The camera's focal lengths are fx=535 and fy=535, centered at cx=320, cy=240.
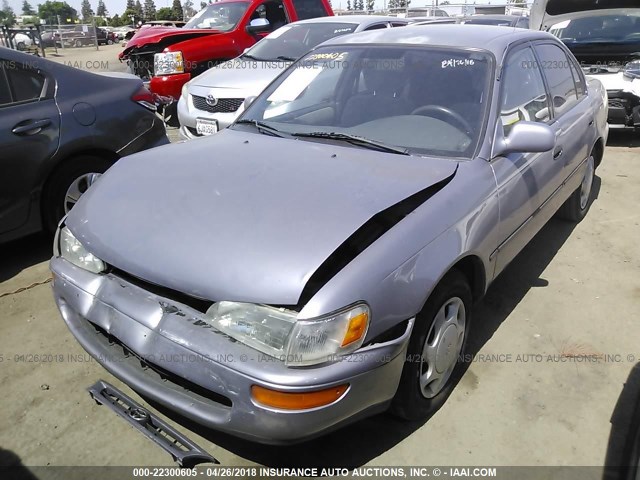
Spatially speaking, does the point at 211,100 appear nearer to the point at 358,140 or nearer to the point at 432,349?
the point at 358,140

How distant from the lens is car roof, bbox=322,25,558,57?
122 inches

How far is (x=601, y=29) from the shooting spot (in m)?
7.75

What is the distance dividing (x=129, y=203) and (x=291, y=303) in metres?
1.01

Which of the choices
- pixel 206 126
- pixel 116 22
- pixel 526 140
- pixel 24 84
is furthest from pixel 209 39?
pixel 116 22

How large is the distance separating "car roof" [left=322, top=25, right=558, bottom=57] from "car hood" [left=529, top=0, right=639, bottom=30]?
4865 millimetres

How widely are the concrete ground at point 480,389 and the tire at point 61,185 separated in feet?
1.20

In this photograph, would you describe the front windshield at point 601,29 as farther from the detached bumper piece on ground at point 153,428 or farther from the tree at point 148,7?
the tree at point 148,7

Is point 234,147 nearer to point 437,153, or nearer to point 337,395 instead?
point 437,153

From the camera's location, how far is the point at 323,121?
317 cm

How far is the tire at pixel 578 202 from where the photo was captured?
448cm

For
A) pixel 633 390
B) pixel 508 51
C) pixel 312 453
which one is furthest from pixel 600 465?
pixel 508 51

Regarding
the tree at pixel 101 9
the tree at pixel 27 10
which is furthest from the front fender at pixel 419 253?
the tree at pixel 101 9

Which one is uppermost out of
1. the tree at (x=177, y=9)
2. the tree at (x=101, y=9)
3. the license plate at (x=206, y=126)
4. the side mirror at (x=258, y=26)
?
the side mirror at (x=258, y=26)

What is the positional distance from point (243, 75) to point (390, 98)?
3.82 metres
